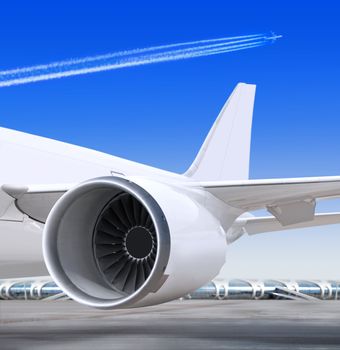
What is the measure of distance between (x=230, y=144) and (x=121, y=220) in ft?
24.1

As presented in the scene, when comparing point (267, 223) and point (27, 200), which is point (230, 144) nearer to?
point (267, 223)

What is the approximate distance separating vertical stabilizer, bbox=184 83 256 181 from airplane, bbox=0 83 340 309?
5.13 metres

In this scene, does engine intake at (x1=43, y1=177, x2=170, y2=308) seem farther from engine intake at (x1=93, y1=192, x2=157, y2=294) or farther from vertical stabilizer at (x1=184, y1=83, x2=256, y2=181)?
vertical stabilizer at (x1=184, y1=83, x2=256, y2=181)

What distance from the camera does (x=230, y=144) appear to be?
48.6ft

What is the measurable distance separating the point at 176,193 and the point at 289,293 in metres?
32.4

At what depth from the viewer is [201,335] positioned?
32.7 feet

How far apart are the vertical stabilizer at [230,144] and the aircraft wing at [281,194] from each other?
5.08 meters

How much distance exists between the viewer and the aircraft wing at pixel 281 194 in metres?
8.02

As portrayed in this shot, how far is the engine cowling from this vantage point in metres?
6.98

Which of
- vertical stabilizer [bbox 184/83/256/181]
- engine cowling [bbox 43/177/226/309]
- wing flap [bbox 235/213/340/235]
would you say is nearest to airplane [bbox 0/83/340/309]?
engine cowling [bbox 43/177/226/309]

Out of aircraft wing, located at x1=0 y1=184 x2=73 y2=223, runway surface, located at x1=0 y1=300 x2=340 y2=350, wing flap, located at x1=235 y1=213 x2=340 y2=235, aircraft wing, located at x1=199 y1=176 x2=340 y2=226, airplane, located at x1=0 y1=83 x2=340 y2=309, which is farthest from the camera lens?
wing flap, located at x1=235 y1=213 x2=340 y2=235

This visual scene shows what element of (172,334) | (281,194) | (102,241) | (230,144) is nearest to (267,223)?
(230,144)

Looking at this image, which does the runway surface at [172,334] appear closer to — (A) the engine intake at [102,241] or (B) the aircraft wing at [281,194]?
(A) the engine intake at [102,241]

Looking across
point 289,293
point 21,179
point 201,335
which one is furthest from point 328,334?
point 289,293
